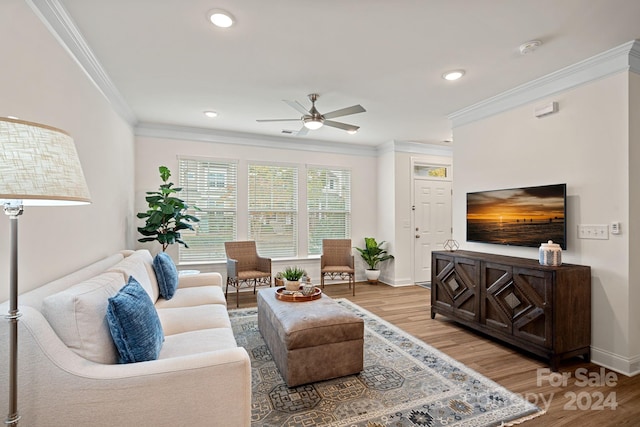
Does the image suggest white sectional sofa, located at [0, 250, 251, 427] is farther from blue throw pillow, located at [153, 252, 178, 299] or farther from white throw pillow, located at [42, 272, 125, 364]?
blue throw pillow, located at [153, 252, 178, 299]

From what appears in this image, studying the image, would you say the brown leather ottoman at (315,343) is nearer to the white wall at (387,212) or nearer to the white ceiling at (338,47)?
the white ceiling at (338,47)

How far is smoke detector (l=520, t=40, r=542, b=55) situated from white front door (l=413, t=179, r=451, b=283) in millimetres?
3448

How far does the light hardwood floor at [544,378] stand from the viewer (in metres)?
2.06

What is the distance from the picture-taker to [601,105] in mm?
2734

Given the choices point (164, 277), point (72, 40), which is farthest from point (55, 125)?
point (164, 277)

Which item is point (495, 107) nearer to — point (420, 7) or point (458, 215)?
point (458, 215)

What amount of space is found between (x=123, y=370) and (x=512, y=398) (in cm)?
247

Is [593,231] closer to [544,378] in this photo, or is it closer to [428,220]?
[544,378]

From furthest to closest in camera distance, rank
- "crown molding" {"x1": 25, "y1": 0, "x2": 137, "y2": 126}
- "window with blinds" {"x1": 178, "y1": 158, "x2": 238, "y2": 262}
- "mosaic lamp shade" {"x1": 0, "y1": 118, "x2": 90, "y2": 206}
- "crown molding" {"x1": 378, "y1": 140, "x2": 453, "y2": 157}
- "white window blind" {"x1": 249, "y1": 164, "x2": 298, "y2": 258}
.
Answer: "crown molding" {"x1": 378, "y1": 140, "x2": 453, "y2": 157}
"white window blind" {"x1": 249, "y1": 164, "x2": 298, "y2": 258}
"window with blinds" {"x1": 178, "y1": 158, "x2": 238, "y2": 262}
"crown molding" {"x1": 25, "y1": 0, "x2": 137, "y2": 126}
"mosaic lamp shade" {"x1": 0, "y1": 118, "x2": 90, "y2": 206}

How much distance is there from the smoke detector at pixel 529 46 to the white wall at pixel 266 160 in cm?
→ 370

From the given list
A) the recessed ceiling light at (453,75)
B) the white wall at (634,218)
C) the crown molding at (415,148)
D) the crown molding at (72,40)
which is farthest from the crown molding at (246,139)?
the white wall at (634,218)

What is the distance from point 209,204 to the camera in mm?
5152

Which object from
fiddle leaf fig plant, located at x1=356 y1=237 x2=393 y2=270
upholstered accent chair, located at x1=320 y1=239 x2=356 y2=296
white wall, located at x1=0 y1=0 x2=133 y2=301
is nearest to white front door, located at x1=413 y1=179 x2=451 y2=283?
fiddle leaf fig plant, located at x1=356 y1=237 x2=393 y2=270

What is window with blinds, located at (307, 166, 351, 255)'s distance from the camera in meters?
5.84
